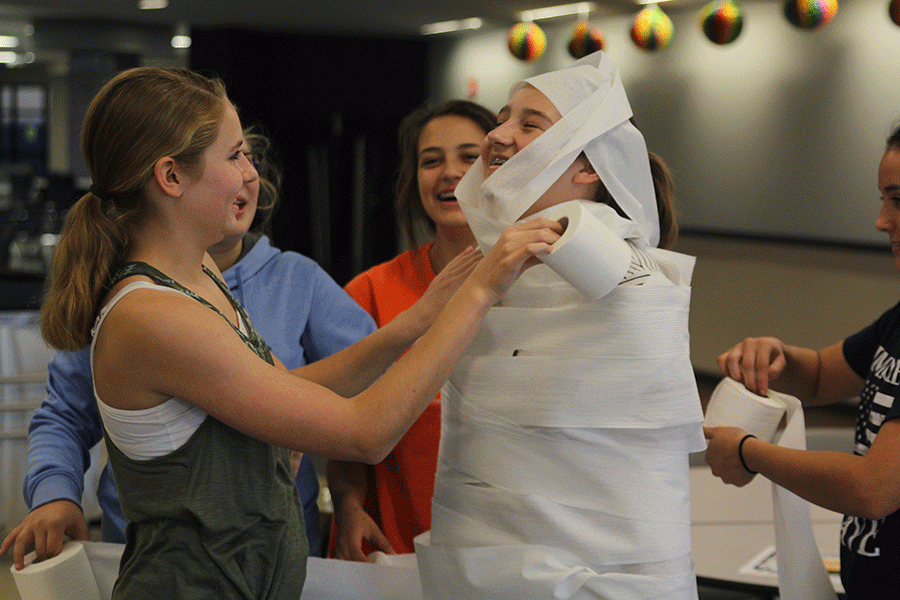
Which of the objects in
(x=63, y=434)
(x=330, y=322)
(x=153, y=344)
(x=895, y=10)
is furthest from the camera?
(x=895, y=10)

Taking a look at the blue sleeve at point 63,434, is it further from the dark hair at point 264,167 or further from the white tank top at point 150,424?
the dark hair at point 264,167

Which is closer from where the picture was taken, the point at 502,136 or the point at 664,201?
the point at 502,136

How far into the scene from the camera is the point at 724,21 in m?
5.57

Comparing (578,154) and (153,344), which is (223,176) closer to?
(153,344)

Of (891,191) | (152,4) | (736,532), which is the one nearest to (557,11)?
(152,4)

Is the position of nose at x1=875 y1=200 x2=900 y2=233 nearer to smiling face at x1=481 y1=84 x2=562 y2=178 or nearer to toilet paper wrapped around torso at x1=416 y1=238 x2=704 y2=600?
toilet paper wrapped around torso at x1=416 y1=238 x2=704 y2=600

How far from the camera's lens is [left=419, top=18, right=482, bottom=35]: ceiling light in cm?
1007

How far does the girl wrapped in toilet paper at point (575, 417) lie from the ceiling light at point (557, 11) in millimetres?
7474

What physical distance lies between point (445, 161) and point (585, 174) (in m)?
0.74

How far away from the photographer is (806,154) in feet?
22.2

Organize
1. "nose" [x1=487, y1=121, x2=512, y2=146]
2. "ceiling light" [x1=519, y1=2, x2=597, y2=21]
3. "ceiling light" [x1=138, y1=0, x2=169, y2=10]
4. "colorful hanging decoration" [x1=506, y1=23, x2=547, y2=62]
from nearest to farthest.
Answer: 1. "nose" [x1=487, y1=121, x2=512, y2=146]
2. "colorful hanging decoration" [x1=506, y1=23, x2=547, y2=62]
3. "ceiling light" [x1=519, y1=2, x2=597, y2=21]
4. "ceiling light" [x1=138, y1=0, x2=169, y2=10]

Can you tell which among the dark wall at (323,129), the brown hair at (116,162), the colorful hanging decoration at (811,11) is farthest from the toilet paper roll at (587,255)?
the dark wall at (323,129)

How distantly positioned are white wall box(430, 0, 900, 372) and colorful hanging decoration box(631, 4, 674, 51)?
3.98ft

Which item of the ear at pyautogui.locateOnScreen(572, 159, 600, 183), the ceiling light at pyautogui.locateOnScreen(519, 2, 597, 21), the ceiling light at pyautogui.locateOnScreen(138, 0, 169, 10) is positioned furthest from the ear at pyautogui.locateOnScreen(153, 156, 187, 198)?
the ceiling light at pyautogui.locateOnScreen(138, 0, 169, 10)
